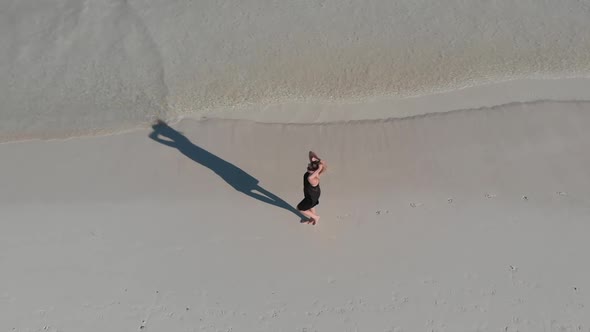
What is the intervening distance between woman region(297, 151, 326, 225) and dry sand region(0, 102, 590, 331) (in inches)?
8.8

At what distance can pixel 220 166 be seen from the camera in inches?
289

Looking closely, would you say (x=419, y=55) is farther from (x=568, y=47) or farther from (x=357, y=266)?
(x=357, y=266)

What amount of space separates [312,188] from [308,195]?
137 mm

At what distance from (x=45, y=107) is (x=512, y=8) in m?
9.20

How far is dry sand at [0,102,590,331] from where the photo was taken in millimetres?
5789

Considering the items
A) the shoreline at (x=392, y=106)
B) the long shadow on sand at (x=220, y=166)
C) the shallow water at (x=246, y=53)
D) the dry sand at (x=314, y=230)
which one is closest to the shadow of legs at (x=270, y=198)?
Result: the long shadow on sand at (x=220, y=166)

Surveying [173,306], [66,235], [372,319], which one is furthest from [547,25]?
[66,235]

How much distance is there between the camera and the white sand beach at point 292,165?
5887 mm

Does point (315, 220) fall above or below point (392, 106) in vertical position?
below

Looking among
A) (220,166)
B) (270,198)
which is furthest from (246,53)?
(270,198)

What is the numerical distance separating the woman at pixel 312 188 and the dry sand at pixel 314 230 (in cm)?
22

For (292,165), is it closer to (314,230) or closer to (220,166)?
(220,166)

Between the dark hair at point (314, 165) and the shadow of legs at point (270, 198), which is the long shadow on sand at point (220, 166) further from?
A: the dark hair at point (314, 165)

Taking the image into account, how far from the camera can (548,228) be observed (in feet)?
21.1
